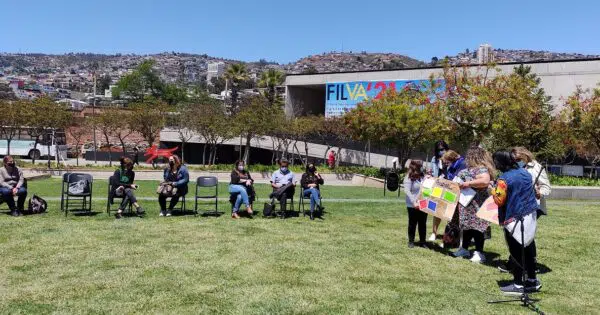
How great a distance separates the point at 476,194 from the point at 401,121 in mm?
19283

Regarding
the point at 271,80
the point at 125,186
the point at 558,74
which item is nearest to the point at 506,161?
the point at 125,186

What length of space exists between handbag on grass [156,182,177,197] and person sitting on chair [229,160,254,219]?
122 centimetres

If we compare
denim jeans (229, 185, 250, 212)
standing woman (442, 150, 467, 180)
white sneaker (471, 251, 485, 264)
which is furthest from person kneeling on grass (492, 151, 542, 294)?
denim jeans (229, 185, 250, 212)

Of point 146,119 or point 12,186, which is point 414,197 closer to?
point 12,186

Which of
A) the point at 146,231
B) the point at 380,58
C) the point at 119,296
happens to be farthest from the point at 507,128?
the point at 380,58

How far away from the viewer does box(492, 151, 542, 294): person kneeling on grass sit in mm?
6059

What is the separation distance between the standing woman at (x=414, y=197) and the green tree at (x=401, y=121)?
17.8 metres

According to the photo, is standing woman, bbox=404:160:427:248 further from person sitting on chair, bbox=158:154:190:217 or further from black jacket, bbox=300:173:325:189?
person sitting on chair, bbox=158:154:190:217

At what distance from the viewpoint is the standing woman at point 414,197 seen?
8.46m

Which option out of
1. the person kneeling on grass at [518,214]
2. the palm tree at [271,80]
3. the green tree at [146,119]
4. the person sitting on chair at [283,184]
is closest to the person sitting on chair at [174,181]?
the person sitting on chair at [283,184]

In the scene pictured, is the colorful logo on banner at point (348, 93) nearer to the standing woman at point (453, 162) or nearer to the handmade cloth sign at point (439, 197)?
the standing woman at point (453, 162)

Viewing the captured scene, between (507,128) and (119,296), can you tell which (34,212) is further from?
(507,128)

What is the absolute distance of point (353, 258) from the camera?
7754 millimetres

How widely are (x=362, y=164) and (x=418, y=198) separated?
2722cm
